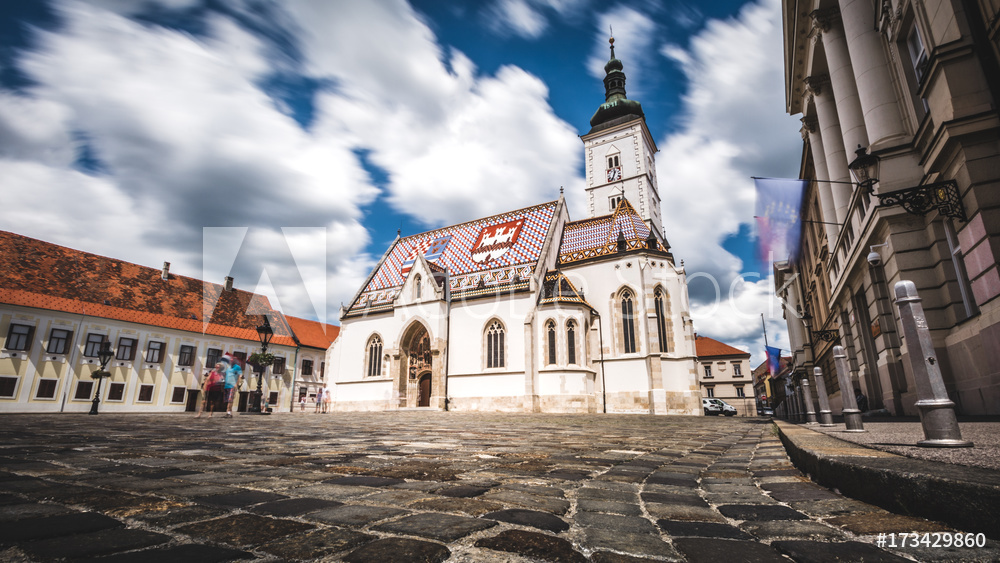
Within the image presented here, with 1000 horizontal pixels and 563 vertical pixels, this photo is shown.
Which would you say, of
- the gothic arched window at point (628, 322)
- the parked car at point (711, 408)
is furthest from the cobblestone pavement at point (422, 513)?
the parked car at point (711, 408)

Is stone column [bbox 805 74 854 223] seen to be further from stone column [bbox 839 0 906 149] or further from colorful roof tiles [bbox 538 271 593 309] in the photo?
colorful roof tiles [bbox 538 271 593 309]

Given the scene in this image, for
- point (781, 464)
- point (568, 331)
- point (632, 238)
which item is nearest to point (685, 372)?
point (568, 331)

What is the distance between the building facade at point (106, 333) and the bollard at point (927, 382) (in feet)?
95.9

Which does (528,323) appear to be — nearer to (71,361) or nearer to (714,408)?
(714,408)

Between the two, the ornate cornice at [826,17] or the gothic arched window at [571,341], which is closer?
the ornate cornice at [826,17]

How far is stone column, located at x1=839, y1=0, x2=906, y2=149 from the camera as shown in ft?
31.6

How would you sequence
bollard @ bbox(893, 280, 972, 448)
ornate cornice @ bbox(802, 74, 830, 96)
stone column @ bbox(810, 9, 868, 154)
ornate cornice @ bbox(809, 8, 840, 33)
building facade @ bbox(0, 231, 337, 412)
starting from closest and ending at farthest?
bollard @ bbox(893, 280, 972, 448) < stone column @ bbox(810, 9, 868, 154) < ornate cornice @ bbox(809, 8, 840, 33) < ornate cornice @ bbox(802, 74, 830, 96) < building facade @ bbox(0, 231, 337, 412)

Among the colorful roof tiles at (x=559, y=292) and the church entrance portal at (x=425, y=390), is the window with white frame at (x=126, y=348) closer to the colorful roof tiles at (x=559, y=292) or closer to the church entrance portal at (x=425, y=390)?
the church entrance portal at (x=425, y=390)

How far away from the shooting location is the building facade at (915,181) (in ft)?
22.7

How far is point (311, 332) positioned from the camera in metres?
44.5

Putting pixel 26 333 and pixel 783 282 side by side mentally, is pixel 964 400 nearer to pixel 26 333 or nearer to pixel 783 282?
pixel 783 282

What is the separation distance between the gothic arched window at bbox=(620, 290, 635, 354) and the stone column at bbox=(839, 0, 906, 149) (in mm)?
17554

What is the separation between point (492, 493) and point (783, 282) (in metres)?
37.5

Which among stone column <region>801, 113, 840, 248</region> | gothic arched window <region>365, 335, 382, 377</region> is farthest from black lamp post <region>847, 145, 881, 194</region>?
gothic arched window <region>365, 335, 382, 377</region>
